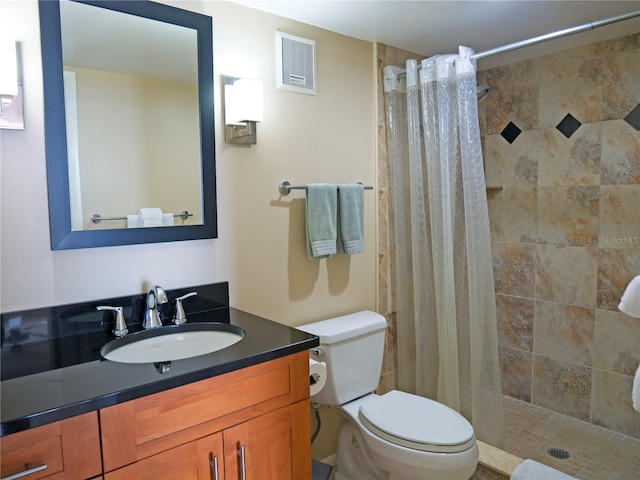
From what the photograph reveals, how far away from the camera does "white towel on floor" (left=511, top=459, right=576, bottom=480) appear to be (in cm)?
199

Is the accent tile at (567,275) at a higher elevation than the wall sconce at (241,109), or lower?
lower

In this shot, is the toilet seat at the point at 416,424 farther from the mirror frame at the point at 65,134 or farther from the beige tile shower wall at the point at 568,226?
the beige tile shower wall at the point at 568,226

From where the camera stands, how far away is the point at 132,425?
1148mm

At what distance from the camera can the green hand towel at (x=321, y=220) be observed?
2117 mm

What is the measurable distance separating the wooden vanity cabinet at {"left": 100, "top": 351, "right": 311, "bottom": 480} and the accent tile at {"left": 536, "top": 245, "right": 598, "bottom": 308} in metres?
1.90

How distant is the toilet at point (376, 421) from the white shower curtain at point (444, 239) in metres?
0.37

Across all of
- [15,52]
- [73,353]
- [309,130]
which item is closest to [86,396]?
[73,353]

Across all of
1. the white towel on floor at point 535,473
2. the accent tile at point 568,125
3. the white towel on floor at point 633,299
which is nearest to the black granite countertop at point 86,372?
the white towel on floor at point 633,299

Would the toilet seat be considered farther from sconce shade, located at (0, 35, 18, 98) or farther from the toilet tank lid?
sconce shade, located at (0, 35, 18, 98)

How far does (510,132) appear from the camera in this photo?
291 cm

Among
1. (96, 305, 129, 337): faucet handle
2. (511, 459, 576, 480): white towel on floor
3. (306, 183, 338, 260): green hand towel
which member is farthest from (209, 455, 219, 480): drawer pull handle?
(511, 459, 576, 480): white towel on floor

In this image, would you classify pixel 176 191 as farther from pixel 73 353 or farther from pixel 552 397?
pixel 552 397

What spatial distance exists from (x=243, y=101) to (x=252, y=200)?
1.36 feet

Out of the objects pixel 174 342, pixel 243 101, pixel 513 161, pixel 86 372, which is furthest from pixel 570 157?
pixel 86 372
